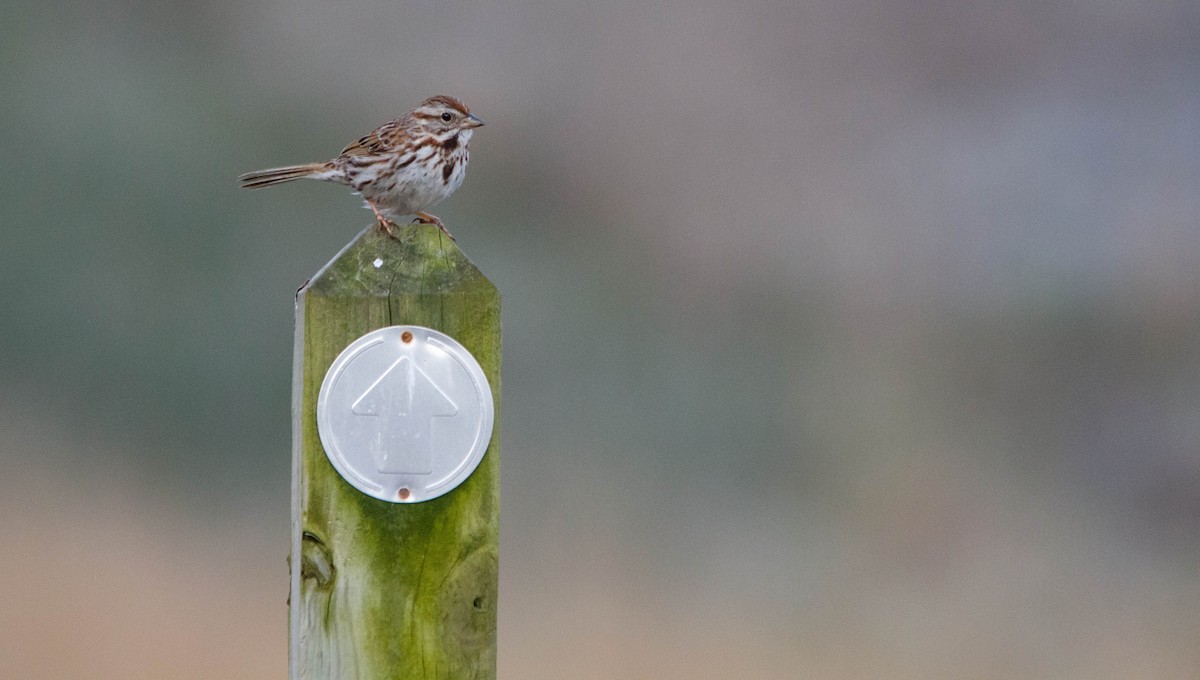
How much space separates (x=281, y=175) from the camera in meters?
3.86

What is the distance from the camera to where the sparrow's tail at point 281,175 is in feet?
12.5

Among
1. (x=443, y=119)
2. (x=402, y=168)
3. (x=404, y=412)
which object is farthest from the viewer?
(x=443, y=119)

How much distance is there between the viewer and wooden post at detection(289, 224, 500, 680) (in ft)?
7.21

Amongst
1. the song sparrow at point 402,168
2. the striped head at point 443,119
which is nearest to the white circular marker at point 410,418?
the song sparrow at point 402,168

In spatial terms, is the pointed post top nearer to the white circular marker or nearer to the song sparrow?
the white circular marker

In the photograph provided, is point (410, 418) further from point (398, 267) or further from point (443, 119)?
point (443, 119)

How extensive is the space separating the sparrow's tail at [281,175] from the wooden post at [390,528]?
64.1 inches

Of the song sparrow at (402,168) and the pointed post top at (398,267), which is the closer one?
the pointed post top at (398,267)

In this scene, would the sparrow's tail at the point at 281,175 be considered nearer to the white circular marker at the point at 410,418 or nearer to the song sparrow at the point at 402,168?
the song sparrow at the point at 402,168

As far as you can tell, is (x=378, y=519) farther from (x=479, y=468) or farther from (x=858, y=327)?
(x=858, y=327)

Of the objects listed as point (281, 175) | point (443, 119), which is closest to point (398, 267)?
point (281, 175)

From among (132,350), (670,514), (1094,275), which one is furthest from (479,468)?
(1094,275)

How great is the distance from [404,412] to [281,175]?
1788 millimetres

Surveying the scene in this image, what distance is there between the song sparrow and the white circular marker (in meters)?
1.53
